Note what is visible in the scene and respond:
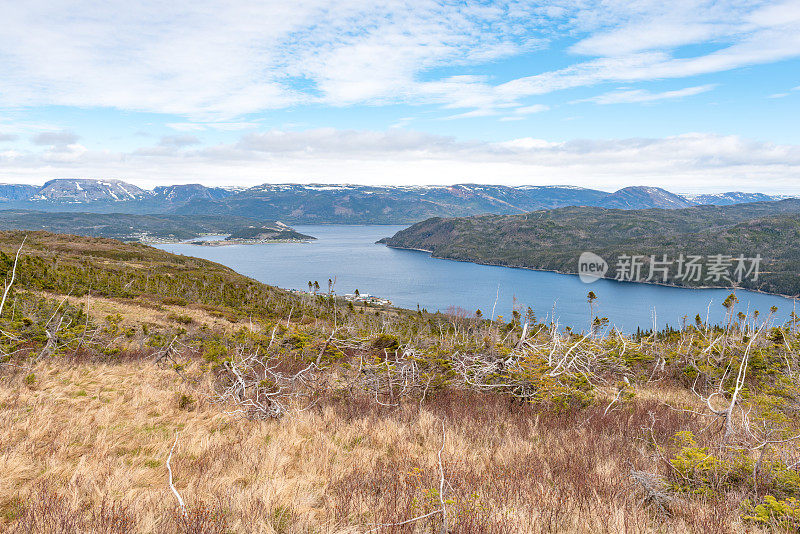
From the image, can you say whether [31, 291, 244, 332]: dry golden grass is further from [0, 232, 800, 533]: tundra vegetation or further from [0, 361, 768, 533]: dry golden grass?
[0, 361, 768, 533]: dry golden grass

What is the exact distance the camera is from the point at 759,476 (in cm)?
522

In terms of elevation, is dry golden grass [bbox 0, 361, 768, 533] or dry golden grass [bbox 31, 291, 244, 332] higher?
dry golden grass [bbox 0, 361, 768, 533]

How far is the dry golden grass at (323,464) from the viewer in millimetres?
4430

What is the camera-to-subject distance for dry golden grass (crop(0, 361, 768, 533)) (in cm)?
443

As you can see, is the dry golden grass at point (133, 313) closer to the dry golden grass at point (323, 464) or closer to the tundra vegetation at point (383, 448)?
the tundra vegetation at point (383, 448)

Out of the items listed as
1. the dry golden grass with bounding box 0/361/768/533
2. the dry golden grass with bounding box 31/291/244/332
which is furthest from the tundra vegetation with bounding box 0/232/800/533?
the dry golden grass with bounding box 31/291/244/332

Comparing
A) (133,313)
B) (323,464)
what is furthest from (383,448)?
(133,313)

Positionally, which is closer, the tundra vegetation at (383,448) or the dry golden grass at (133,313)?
the tundra vegetation at (383,448)

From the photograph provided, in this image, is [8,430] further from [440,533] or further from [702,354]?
[702,354]

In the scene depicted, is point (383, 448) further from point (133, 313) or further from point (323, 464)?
point (133, 313)

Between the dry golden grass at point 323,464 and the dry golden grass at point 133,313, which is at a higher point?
the dry golden grass at point 323,464

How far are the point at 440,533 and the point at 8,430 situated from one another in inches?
292

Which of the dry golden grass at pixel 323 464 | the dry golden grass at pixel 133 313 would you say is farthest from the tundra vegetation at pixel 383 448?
the dry golden grass at pixel 133 313

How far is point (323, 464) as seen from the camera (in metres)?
6.23
